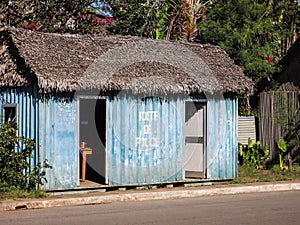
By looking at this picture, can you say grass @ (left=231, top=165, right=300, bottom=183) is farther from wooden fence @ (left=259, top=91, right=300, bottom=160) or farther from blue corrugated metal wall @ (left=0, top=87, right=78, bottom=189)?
blue corrugated metal wall @ (left=0, top=87, right=78, bottom=189)

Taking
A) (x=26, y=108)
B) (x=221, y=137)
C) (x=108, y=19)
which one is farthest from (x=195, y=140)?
(x=108, y=19)

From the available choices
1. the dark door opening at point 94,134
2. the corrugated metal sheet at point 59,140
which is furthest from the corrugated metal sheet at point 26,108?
the dark door opening at point 94,134

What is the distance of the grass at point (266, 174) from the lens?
59.5 ft

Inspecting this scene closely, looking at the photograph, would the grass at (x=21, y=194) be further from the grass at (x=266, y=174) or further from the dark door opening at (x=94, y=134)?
the grass at (x=266, y=174)

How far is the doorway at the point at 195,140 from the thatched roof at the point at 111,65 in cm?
93

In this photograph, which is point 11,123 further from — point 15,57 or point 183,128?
point 183,128

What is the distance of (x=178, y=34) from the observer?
24.9 meters

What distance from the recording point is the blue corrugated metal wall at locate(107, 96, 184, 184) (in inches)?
607

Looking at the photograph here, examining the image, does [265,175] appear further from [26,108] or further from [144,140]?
[26,108]

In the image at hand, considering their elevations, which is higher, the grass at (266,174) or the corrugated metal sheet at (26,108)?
the corrugated metal sheet at (26,108)

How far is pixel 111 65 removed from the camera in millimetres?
15539

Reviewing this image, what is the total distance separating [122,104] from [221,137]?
3030mm

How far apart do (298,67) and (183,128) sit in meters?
6.85

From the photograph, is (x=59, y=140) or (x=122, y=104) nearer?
(x=59, y=140)
